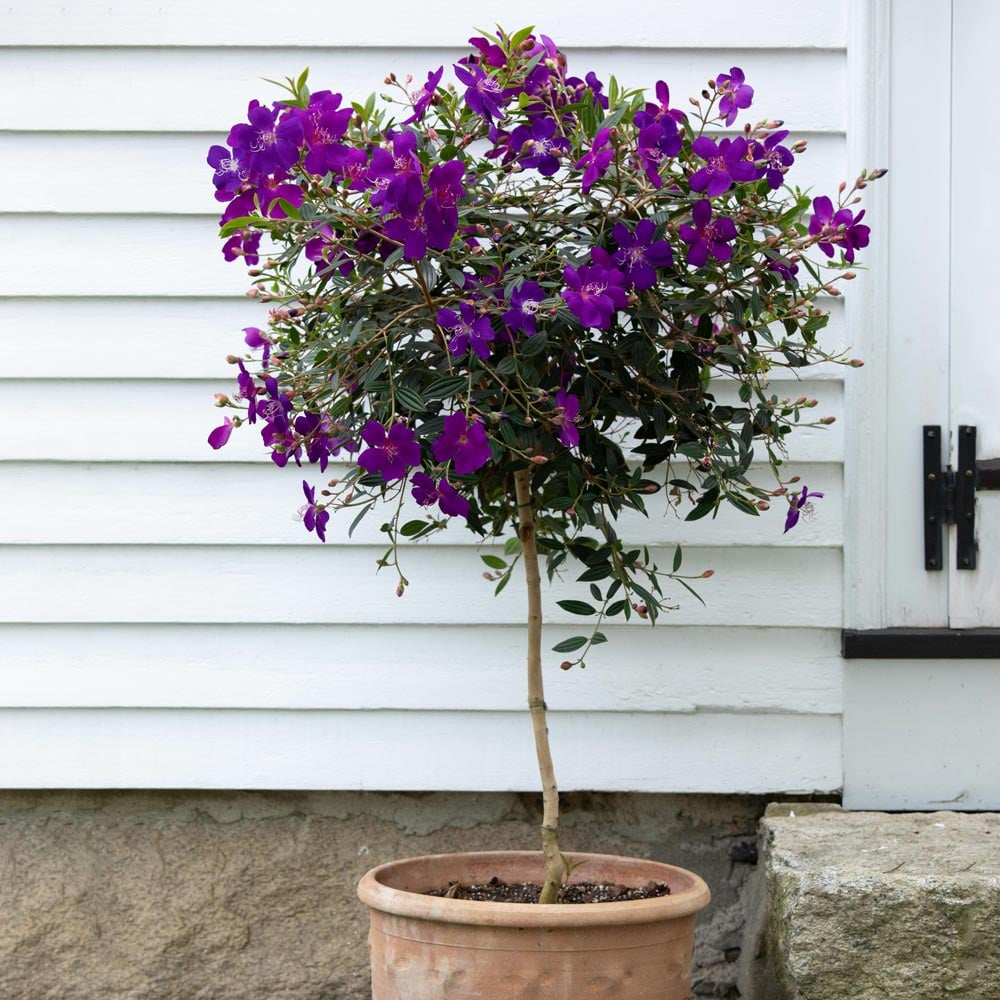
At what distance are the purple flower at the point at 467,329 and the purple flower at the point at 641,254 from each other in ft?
0.71

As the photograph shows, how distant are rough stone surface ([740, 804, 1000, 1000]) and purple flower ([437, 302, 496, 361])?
1.12 metres

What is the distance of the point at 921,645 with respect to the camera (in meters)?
2.45

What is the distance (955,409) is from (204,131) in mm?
1661

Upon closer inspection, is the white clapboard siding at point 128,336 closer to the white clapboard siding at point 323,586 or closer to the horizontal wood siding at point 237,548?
the horizontal wood siding at point 237,548

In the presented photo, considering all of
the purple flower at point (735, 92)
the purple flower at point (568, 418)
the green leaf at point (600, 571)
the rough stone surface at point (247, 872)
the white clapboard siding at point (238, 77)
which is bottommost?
the rough stone surface at point (247, 872)

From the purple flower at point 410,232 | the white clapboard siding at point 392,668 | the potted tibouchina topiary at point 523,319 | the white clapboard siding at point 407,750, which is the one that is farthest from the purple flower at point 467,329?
the white clapboard siding at point 407,750

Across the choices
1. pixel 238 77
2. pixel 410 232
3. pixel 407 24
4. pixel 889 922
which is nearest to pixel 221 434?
pixel 410 232

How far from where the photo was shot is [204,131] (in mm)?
2477

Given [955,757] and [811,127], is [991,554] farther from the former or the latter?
[811,127]

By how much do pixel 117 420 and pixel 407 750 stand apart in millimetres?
912

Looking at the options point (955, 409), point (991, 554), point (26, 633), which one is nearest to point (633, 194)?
point (955, 409)

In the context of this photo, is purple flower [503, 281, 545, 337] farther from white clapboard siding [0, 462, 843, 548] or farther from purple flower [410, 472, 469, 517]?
white clapboard siding [0, 462, 843, 548]

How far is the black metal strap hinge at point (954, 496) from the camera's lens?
8.17 ft

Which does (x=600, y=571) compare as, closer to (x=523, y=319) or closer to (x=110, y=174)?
(x=523, y=319)
